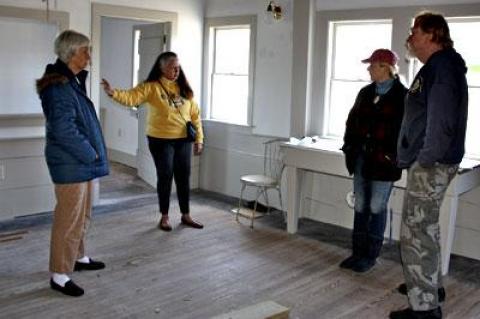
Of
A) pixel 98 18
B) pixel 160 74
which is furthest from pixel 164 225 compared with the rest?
pixel 98 18

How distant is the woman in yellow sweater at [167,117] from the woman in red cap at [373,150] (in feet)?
4.80

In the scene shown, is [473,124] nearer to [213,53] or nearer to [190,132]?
[190,132]

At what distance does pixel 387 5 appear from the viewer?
182 inches

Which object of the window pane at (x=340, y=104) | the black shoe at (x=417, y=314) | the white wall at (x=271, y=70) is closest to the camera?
the black shoe at (x=417, y=314)

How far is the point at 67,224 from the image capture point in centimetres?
331

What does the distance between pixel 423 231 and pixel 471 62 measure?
1.92 meters

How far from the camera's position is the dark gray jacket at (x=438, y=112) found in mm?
2779

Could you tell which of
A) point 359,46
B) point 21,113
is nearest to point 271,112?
point 359,46

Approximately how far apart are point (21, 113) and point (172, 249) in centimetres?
188

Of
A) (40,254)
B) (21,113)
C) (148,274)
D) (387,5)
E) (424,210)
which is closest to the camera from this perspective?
(424,210)

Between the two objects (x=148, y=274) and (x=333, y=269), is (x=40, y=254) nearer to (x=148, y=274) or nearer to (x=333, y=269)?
(x=148, y=274)

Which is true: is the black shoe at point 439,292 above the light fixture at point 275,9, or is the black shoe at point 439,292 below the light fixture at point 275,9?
below

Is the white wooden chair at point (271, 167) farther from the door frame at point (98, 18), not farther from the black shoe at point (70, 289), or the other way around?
the black shoe at point (70, 289)

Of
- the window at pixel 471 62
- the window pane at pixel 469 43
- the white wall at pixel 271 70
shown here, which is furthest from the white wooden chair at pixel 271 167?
the window pane at pixel 469 43
